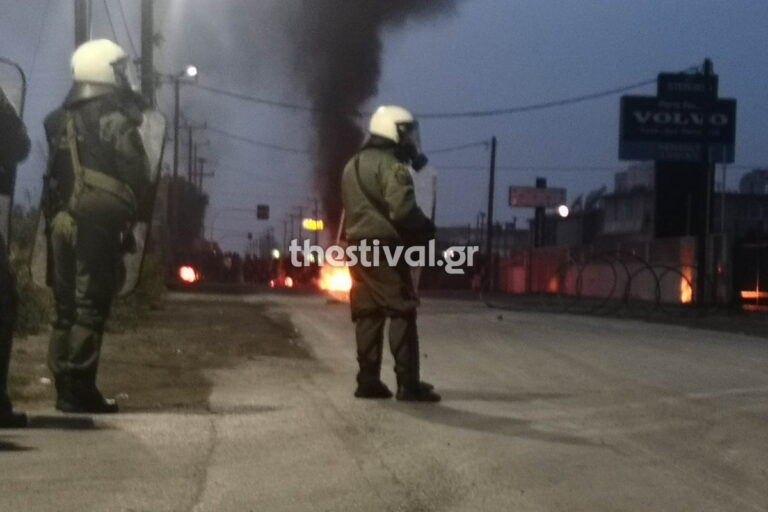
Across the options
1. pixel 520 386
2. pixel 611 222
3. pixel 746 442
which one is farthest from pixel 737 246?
pixel 611 222

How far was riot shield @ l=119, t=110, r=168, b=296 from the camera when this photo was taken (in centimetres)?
728

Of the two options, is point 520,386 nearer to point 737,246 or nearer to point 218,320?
point 218,320

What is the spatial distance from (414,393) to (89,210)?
2.41 m

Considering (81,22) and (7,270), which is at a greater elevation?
(81,22)

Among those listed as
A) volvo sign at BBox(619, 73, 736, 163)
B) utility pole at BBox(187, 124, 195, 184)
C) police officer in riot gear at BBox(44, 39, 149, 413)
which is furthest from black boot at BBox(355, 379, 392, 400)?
utility pole at BBox(187, 124, 195, 184)

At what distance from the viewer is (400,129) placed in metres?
8.36

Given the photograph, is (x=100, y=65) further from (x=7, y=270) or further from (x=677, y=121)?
(x=677, y=121)

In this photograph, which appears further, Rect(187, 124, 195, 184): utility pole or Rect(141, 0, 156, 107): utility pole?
Rect(187, 124, 195, 184): utility pole

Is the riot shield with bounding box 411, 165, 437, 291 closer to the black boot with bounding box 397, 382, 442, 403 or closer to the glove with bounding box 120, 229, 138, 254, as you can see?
the black boot with bounding box 397, 382, 442, 403

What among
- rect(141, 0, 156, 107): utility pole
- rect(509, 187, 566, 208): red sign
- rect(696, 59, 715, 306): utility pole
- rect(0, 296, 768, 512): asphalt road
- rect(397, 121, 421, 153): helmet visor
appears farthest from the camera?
rect(509, 187, 566, 208): red sign

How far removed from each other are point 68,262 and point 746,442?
3777 millimetres

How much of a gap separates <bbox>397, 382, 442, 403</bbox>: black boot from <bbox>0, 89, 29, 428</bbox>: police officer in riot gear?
2.49m

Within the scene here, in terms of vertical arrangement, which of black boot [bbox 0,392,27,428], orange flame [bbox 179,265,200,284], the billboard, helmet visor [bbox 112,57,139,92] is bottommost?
black boot [bbox 0,392,27,428]

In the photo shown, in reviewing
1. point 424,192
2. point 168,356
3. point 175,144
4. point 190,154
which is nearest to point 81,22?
point 168,356
